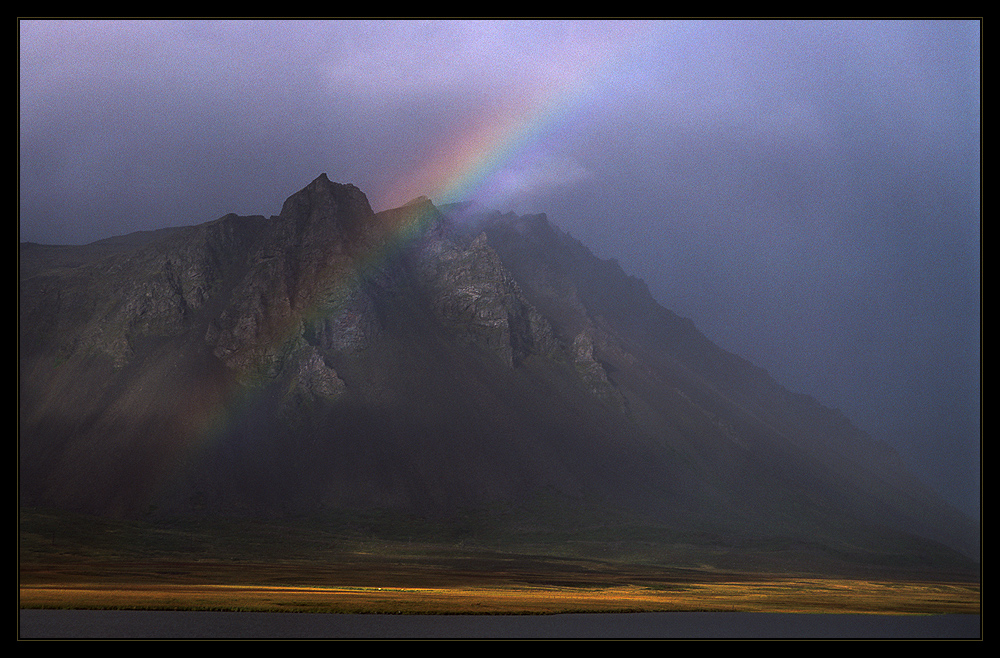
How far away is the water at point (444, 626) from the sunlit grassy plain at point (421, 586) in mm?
5727

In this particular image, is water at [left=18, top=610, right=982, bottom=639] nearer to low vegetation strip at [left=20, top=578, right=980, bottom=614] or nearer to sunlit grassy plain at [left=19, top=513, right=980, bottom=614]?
low vegetation strip at [left=20, top=578, right=980, bottom=614]

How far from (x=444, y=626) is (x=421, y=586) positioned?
5338 centimetres

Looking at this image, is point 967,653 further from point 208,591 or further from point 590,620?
point 208,591

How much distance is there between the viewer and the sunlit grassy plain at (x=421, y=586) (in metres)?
101

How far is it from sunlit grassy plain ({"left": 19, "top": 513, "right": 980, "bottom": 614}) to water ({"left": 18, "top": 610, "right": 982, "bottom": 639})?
573 cm

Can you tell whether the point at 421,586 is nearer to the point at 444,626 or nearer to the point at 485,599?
the point at 485,599

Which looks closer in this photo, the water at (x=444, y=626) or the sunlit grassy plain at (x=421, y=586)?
the water at (x=444, y=626)

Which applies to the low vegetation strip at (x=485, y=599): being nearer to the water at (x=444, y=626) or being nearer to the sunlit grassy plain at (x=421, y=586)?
the sunlit grassy plain at (x=421, y=586)

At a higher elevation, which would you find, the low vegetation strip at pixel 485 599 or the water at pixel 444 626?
the water at pixel 444 626

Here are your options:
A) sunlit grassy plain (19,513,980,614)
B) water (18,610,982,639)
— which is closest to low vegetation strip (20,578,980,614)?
sunlit grassy plain (19,513,980,614)

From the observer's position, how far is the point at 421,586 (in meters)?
133

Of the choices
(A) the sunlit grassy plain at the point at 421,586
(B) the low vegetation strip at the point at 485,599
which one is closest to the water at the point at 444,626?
(B) the low vegetation strip at the point at 485,599

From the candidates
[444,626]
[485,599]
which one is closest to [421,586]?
[485,599]

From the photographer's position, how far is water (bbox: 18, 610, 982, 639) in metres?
75.2
